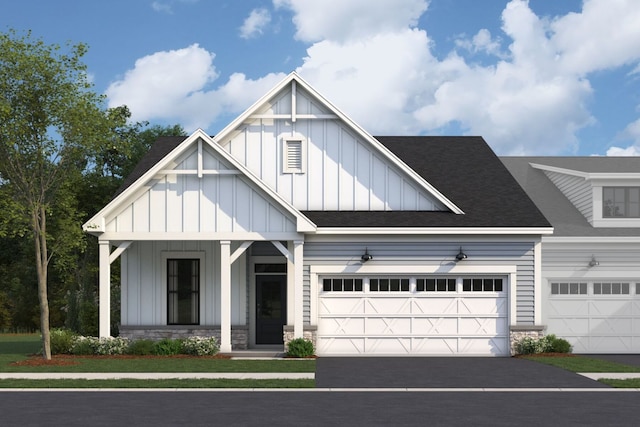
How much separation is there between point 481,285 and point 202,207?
29.5ft

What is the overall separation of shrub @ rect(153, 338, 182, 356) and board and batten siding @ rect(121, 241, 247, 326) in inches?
72.7

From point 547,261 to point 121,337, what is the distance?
14066mm

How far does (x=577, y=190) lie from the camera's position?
1232 inches

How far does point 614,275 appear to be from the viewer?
92.8ft

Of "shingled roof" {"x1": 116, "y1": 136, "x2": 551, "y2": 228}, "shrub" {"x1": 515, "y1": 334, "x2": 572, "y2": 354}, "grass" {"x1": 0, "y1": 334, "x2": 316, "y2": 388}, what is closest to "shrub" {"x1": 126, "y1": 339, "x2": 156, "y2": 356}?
"grass" {"x1": 0, "y1": 334, "x2": 316, "y2": 388}

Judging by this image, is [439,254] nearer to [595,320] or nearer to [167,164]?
[595,320]

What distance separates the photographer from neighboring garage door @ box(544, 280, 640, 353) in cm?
2820

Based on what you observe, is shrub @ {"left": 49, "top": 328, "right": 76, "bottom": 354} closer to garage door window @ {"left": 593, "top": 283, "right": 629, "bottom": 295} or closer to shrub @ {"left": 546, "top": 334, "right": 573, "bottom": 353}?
shrub @ {"left": 546, "top": 334, "right": 573, "bottom": 353}

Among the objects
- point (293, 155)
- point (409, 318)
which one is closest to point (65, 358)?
point (293, 155)

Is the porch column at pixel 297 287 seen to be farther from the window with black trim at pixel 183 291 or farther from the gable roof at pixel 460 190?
the window with black trim at pixel 183 291

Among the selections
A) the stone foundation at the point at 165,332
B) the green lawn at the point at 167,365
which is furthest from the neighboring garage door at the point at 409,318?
the stone foundation at the point at 165,332

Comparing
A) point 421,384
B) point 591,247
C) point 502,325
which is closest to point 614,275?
point 591,247

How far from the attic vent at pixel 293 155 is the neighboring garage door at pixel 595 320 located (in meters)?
9.25

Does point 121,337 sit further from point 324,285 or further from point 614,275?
point 614,275
